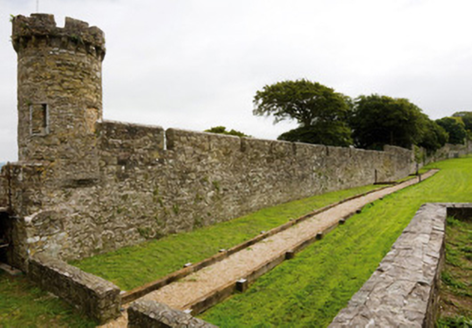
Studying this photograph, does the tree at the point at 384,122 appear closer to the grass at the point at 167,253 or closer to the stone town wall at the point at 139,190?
the stone town wall at the point at 139,190

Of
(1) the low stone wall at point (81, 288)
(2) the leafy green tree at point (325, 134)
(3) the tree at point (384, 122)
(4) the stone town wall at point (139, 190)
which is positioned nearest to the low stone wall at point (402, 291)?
(1) the low stone wall at point (81, 288)

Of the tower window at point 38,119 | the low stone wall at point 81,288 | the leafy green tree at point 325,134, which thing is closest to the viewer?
the low stone wall at point 81,288

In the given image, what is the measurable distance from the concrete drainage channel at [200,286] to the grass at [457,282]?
277cm

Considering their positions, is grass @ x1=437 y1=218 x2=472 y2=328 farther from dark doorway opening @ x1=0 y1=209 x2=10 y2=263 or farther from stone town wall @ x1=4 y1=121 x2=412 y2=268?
dark doorway opening @ x1=0 y1=209 x2=10 y2=263

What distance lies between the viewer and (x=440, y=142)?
57.1 meters

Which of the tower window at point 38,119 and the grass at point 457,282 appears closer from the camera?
the grass at point 457,282

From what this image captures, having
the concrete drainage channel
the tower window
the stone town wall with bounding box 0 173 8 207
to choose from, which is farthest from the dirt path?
the tower window

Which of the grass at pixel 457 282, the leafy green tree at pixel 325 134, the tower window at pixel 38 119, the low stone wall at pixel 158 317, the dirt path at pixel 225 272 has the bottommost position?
the dirt path at pixel 225 272

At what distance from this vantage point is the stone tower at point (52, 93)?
249 inches

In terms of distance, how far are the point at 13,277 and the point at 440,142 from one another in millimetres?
67776

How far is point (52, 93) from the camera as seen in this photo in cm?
637

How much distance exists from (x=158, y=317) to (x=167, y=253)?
3.56 meters

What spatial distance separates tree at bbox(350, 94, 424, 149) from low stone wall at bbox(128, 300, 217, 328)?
3764 cm

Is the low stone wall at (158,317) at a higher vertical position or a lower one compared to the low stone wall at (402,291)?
lower
